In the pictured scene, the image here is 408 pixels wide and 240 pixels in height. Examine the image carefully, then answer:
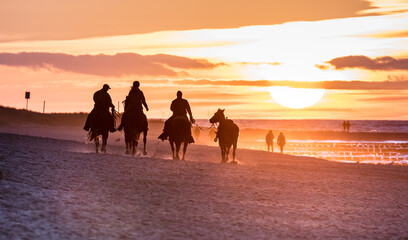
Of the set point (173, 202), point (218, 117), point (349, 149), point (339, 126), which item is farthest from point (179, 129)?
point (339, 126)

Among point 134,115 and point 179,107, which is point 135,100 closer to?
point 134,115

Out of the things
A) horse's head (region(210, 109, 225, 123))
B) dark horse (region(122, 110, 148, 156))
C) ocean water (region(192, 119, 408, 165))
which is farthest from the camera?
ocean water (region(192, 119, 408, 165))

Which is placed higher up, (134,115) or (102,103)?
(102,103)

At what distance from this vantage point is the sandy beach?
10.7 m

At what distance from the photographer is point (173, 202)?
1355cm

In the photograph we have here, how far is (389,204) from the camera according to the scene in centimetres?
1638

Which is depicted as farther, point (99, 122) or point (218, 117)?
point (218, 117)

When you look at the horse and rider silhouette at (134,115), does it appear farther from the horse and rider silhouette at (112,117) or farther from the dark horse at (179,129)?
the dark horse at (179,129)

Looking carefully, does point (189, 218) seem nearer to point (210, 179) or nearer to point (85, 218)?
point (85, 218)

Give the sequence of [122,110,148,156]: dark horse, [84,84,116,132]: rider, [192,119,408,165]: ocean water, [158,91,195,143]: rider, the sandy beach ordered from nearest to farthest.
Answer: the sandy beach, [84,84,116,132]: rider, [158,91,195,143]: rider, [122,110,148,156]: dark horse, [192,119,408,165]: ocean water

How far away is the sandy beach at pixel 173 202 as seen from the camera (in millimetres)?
10703

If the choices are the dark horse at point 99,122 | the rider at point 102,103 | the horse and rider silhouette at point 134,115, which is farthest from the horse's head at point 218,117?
the dark horse at point 99,122

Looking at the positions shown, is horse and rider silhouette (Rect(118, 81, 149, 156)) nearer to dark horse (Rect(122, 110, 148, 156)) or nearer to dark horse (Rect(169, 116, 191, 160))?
dark horse (Rect(122, 110, 148, 156))

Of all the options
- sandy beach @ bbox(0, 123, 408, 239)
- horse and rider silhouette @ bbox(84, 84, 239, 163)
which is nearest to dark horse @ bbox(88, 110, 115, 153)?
horse and rider silhouette @ bbox(84, 84, 239, 163)
